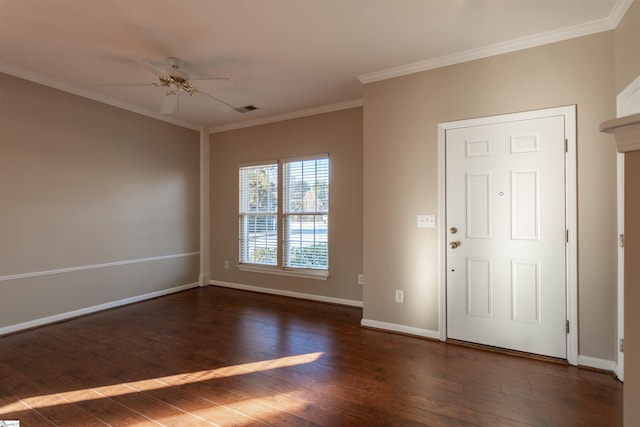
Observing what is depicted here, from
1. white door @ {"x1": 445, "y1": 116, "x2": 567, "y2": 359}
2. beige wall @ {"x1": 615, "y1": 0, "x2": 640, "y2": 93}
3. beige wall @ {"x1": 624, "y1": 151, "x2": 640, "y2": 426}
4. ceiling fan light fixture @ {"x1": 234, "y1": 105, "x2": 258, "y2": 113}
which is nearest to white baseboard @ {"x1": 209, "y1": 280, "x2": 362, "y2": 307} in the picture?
white door @ {"x1": 445, "y1": 116, "x2": 567, "y2": 359}

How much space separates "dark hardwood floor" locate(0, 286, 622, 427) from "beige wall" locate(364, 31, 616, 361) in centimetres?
47

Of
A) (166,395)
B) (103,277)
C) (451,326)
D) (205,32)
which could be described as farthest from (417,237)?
(103,277)

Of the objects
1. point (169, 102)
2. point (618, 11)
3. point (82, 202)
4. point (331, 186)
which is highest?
point (618, 11)

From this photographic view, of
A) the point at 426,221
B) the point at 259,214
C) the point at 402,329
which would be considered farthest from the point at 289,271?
the point at 426,221

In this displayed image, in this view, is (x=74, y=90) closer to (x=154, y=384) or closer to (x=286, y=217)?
(x=286, y=217)

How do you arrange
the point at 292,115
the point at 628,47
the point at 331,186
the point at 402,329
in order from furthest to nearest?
1. the point at 292,115
2. the point at 331,186
3. the point at 402,329
4. the point at 628,47

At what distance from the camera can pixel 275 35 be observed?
8.52 feet

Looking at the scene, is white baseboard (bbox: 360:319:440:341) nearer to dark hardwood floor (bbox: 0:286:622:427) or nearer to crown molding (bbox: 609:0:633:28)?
dark hardwood floor (bbox: 0:286:622:427)

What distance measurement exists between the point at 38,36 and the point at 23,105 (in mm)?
1117

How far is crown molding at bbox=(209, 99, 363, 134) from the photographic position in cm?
416

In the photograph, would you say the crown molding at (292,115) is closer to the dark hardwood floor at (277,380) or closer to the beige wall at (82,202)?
the beige wall at (82,202)

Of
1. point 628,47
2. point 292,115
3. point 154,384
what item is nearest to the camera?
point 628,47

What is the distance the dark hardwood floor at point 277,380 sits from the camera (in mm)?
1889

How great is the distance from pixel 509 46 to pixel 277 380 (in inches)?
135
